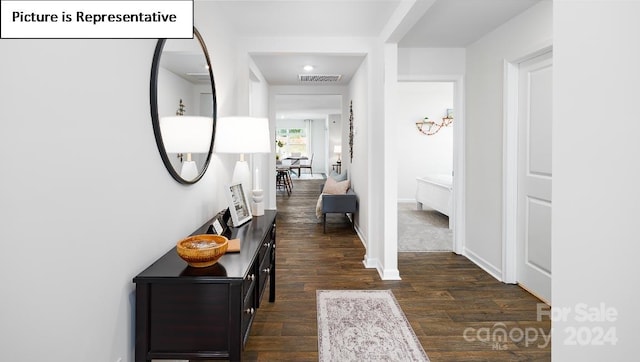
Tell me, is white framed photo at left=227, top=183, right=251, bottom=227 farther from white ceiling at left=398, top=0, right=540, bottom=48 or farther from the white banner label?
white ceiling at left=398, top=0, right=540, bottom=48

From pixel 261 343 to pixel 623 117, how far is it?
2.13 meters

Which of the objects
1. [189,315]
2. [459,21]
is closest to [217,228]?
[189,315]

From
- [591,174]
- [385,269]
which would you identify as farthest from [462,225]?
[591,174]

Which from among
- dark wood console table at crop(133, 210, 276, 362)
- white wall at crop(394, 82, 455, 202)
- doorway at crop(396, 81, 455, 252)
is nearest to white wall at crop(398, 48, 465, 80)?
dark wood console table at crop(133, 210, 276, 362)

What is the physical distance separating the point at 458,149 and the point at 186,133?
3.21 metres

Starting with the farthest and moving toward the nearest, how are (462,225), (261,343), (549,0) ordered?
(462,225), (549,0), (261,343)

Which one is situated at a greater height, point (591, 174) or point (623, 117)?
point (623, 117)

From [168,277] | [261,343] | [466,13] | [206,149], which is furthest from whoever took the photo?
[466,13]

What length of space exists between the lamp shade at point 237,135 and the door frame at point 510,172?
7.44 feet

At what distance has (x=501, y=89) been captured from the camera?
10.9 ft

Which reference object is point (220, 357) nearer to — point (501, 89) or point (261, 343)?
point (261, 343)

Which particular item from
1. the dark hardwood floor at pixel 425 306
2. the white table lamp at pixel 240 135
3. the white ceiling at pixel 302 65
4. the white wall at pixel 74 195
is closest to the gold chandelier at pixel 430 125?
the white ceiling at pixel 302 65

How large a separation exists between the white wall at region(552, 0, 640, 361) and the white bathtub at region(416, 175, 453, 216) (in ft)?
15.7

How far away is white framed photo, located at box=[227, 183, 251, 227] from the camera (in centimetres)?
229
